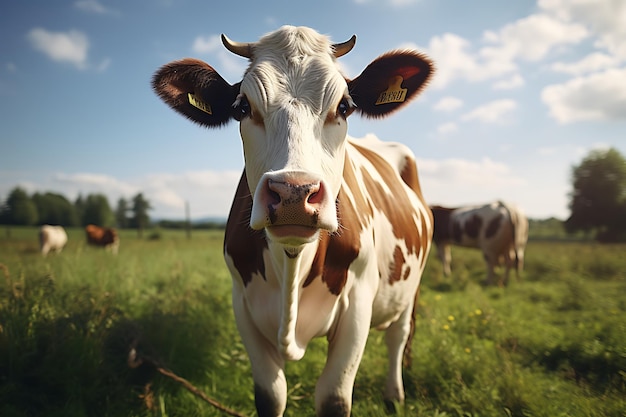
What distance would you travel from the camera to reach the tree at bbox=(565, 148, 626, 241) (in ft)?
92.0

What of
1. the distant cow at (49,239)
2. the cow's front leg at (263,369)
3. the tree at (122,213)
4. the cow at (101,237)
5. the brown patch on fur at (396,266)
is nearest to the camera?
the cow's front leg at (263,369)

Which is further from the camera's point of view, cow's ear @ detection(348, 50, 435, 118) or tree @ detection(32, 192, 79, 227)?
tree @ detection(32, 192, 79, 227)

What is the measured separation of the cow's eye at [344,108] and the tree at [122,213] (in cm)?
7168

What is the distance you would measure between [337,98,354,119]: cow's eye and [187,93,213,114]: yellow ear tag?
0.92 m

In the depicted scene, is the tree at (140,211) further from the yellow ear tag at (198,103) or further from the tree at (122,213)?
the yellow ear tag at (198,103)

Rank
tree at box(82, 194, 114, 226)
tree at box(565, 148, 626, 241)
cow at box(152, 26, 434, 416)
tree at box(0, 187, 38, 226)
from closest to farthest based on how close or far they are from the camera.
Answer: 1. cow at box(152, 26, 434, 416)
2. tree at box(565, 148, 626, 241)
3. tree at box(0, 187, 38, 226)
4. tree at box(82, 194, 114, 226)

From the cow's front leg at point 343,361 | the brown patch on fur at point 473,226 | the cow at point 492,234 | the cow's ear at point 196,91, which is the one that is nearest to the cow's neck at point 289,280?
the cow's front leg at point 343,361

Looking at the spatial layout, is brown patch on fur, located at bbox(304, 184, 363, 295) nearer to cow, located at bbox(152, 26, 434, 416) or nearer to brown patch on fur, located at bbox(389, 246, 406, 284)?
cow, located at bbox(152, 26, 434, 416)

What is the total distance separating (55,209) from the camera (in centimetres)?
5734

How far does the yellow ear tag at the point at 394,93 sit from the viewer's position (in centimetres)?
249

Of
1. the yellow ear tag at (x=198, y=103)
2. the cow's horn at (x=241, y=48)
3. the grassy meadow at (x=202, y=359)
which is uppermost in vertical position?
the cow's horn at (x=241, y=48)

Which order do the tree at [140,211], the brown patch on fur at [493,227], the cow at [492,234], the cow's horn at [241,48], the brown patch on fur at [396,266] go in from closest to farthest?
the cow's horn at [241,48] → the brown patch on fur at [396,266] → the cow at [492,234] → the brown patch on fur at [493,227] → the tree at [140,211]

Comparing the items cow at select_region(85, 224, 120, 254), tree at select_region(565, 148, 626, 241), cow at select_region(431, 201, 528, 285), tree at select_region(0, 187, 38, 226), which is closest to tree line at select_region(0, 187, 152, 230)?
tree at select_region(0, 187, 38, 226)

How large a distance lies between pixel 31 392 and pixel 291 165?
3.11 m
